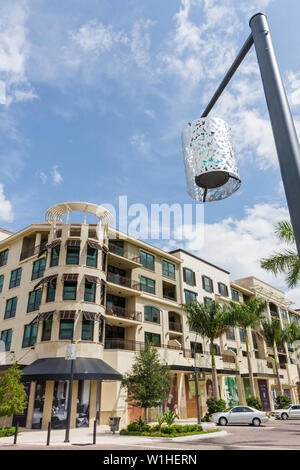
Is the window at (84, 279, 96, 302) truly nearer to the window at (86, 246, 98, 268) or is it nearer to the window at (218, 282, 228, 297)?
the window at (86, 246, 98, 268)

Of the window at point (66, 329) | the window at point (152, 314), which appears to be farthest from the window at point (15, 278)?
the window at point (152, 314)

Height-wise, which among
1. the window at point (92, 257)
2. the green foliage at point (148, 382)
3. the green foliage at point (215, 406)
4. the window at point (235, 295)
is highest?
the window at point (235, 295)

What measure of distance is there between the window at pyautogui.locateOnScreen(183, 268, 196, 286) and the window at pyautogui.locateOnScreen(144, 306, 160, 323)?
282 inches

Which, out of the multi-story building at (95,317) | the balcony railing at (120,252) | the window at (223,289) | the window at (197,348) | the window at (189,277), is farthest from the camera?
the window at (223,289)

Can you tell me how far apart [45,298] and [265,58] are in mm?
29049

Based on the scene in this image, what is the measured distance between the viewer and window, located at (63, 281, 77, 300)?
94.4ft

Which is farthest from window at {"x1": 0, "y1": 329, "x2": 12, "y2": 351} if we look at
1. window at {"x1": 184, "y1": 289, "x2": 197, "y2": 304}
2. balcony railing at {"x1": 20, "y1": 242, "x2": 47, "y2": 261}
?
window at {"x1": 184, "y1": 289, "x2": 197, "y2": 304}

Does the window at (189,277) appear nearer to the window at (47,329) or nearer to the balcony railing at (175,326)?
the balcony railing at (175,326)

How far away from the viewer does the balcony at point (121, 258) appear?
34344mm

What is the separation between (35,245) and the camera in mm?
33125

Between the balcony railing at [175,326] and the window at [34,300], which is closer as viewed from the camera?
the window at [34,300]

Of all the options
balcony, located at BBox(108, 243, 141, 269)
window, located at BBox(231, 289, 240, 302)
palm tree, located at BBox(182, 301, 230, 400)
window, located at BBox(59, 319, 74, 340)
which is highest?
window, located at BBox(231, 289, 240, 302)

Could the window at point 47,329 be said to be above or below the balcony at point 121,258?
below
